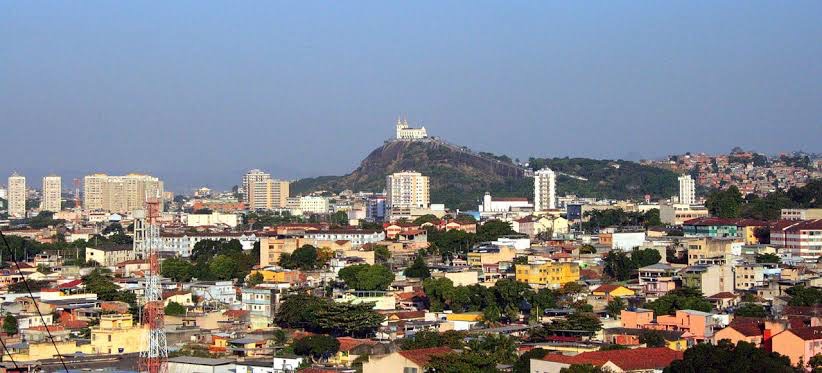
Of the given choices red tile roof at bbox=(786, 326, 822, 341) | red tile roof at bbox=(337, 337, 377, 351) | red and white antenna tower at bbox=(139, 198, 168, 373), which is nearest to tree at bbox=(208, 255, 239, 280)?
red tile roof at bbox=(337, 337, 377, 351)

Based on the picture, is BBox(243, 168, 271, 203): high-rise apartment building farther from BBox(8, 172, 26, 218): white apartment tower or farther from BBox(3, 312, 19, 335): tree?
BBox(3, 312, 19, 335): tree

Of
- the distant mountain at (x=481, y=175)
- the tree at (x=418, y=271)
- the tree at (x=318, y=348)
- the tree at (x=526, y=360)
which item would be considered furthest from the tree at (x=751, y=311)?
the distant mountain at (x=481, y=175)

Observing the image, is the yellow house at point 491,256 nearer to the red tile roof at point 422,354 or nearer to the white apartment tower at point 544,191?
the red tile roof at point 422,354

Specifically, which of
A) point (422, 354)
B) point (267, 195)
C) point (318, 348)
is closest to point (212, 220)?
point (267, 195)

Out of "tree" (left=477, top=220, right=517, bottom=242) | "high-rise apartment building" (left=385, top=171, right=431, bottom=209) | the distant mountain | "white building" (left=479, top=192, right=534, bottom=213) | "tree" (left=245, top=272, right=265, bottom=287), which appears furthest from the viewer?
the distant mountain

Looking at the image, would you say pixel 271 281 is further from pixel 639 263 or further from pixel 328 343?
pixel 328 343

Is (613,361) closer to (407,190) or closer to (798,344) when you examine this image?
(798,344)
